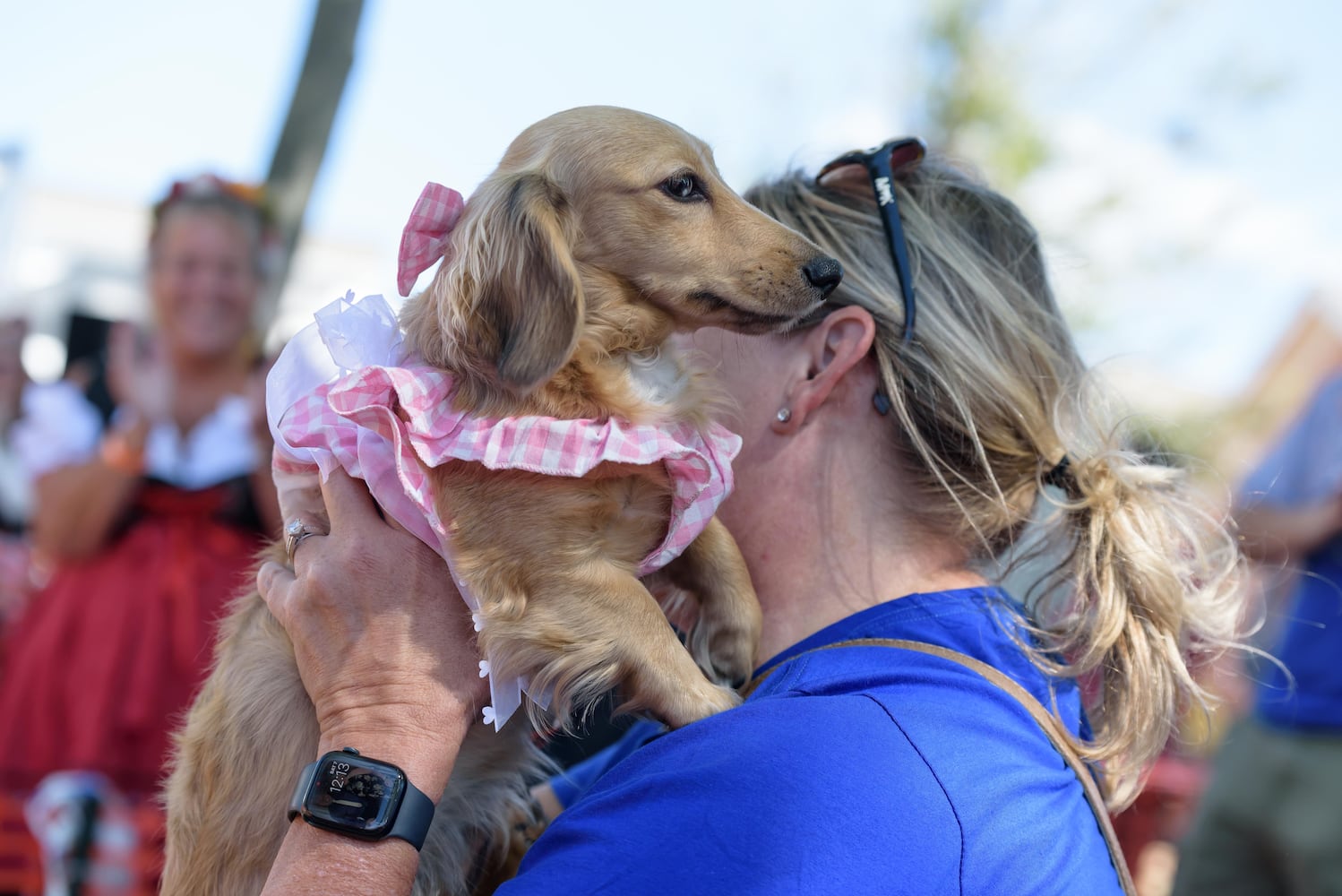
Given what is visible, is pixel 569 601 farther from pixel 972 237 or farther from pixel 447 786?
pixel 972 237

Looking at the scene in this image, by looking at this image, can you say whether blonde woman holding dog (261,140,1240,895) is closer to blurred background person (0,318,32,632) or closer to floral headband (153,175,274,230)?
floral headband (153,175,274,230)

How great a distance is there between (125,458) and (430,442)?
2099mm

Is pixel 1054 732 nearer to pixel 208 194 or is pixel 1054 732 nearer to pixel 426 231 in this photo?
pixel 426 231

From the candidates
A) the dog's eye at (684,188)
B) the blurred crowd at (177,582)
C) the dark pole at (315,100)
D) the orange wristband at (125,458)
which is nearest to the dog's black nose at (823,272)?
the dog's eye at (684,188)

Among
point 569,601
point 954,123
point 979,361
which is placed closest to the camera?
point 569,601

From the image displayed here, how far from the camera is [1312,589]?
12.1 ft

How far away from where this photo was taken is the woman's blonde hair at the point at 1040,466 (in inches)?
64.9

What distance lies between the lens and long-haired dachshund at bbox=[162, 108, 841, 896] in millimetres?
1638

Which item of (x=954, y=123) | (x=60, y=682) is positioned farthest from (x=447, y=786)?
(x=954, y=123)

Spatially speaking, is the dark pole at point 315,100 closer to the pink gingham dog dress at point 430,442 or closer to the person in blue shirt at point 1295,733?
Result: the pink gingham dog dress at point 430,442

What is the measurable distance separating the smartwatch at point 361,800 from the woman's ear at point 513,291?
1.93ft

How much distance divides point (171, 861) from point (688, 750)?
3.31 ft

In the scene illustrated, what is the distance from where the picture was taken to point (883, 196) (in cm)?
185

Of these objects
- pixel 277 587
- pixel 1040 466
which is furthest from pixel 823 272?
pixel 277 587
